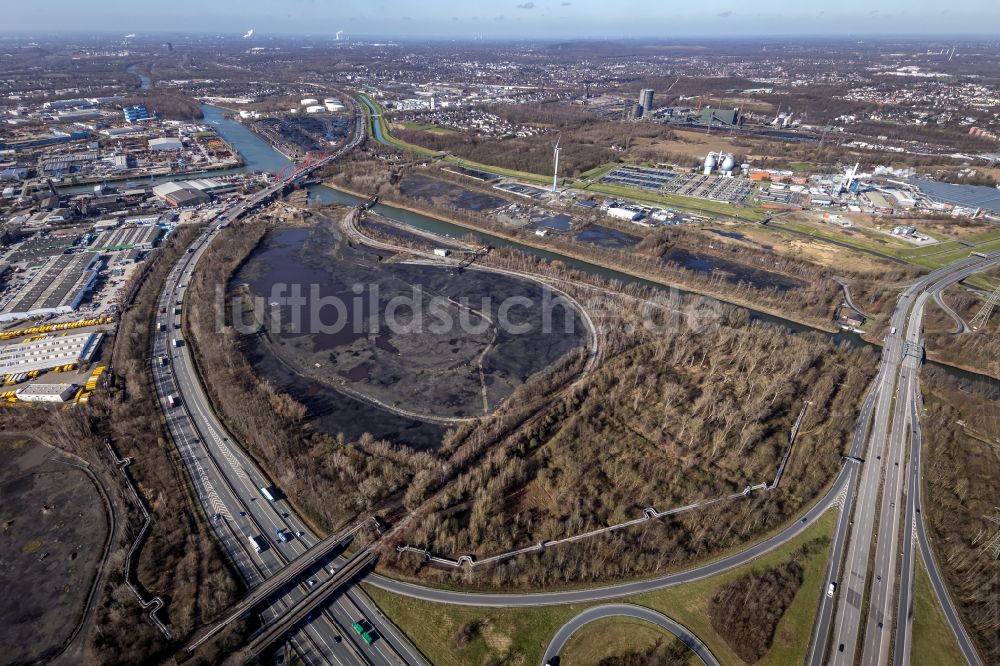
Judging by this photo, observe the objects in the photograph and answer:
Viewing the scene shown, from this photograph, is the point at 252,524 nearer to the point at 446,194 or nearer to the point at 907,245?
the point at 446,194

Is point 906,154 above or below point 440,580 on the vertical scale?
above

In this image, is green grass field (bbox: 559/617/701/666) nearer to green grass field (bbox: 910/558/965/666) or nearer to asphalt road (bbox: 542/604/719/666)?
asphalt road (bbox: 542/604/719/666)

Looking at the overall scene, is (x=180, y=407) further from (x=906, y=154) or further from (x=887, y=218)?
(x=906, y=154)

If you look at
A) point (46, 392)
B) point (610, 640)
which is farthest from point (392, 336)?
point (610, 640)

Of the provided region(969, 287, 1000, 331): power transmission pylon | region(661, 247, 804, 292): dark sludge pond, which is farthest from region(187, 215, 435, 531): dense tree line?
region(969, 287, 1000, 331): power transmission pylon

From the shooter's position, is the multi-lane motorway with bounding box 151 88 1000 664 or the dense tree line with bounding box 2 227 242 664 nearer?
the dense tree line with bounding box 2 227 242 664

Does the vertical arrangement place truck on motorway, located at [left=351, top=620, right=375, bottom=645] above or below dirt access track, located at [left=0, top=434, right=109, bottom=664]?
below

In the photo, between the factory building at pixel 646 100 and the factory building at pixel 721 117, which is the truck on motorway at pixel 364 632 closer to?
the factory building at pixel 721 117

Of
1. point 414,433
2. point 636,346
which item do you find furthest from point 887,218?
point 414,433
